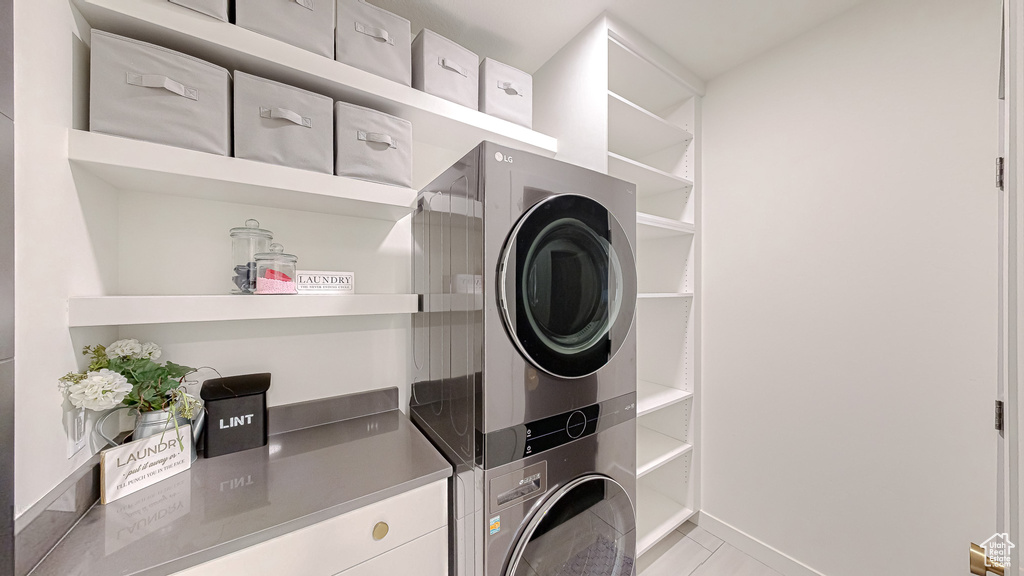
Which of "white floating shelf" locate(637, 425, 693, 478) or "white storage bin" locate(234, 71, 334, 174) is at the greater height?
"white storage bin" locate(234, 71, 334, 174)

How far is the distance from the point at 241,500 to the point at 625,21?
2283 mm

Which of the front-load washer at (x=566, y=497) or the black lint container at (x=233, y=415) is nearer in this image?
the front-load washer at (x=566, y=497)

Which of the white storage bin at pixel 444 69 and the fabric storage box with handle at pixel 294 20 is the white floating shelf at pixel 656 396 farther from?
the fabric storage box with handle at pixel 294 20

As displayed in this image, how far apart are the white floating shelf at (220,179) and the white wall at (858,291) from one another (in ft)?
6.05

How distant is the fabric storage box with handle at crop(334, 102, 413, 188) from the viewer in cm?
117

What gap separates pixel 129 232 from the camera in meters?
1.12

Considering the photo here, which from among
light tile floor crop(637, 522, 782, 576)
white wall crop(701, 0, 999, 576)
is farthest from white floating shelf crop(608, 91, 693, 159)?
light tile floor crop(637, 522, 782, 576)

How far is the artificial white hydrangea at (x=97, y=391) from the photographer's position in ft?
2.69

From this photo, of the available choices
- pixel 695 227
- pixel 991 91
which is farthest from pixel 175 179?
pixel 991 91

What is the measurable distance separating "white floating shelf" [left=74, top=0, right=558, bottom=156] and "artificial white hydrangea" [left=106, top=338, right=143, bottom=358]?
0.86 meters

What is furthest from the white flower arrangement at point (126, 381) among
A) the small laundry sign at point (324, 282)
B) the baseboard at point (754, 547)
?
the baseboard at point (754, 547)

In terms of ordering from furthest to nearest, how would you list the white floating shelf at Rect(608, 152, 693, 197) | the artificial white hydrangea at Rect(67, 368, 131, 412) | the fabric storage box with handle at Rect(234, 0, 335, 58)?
1. the white floating shelf at Rect(608, 152, 693, 197)
2. the fabric storage box with handle at Rect(234, 0, 335, 58)
3. the artificial white hydrangea at Rect(67, 368, 131, 412)

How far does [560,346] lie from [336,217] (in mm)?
1064

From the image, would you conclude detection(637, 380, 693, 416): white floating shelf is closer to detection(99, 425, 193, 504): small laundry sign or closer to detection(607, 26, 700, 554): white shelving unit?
detection(607, 26, 700, 554): white shelving unit
